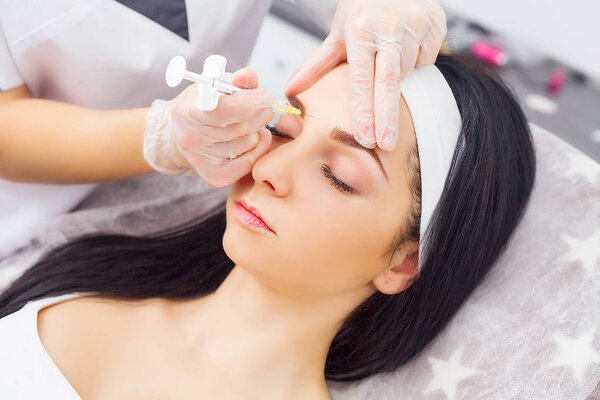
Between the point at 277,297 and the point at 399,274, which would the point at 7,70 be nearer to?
the point at 277,297

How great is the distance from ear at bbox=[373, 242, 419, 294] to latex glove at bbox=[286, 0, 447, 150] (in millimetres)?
258

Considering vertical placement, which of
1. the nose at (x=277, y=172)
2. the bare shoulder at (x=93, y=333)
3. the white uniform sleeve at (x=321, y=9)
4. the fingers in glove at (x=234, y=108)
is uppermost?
the fingers in glove at (x=234, y=108)

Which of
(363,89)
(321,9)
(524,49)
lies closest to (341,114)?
(363,89)

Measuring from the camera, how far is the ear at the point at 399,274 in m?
1.19

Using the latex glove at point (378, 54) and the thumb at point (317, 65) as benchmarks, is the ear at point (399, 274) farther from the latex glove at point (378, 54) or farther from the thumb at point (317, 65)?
the thumb at point (317, 65)

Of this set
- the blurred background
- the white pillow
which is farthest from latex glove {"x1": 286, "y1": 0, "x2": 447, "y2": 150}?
the blurred background

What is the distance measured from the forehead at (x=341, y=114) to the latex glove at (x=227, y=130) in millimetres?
81

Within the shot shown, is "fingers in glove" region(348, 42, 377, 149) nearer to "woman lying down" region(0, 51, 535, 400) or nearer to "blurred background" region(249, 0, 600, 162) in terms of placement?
"woman lying down" region(0, 51, 535, 400)

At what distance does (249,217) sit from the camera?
3.58 ft

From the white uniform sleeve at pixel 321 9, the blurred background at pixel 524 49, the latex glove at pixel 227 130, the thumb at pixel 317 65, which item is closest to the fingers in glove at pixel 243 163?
the latex glove at pixel 227 130

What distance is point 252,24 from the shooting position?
1.59 m

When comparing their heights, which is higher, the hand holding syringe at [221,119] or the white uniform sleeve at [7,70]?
the hand holding syringe at [221,119]

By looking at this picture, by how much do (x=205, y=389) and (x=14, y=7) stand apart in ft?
3.03

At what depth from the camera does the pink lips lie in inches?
42.3
